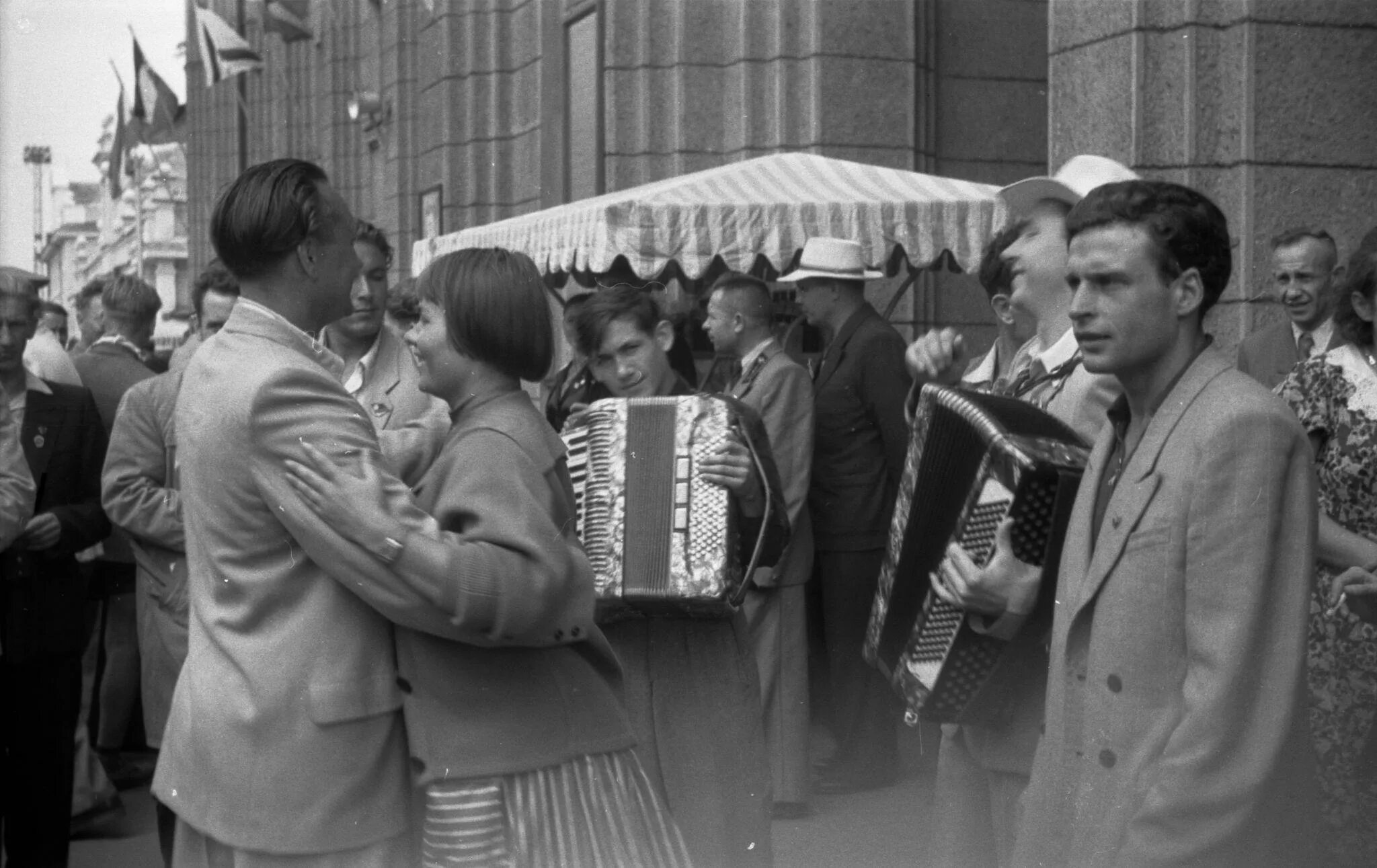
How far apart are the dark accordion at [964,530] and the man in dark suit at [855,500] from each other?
3594 mm

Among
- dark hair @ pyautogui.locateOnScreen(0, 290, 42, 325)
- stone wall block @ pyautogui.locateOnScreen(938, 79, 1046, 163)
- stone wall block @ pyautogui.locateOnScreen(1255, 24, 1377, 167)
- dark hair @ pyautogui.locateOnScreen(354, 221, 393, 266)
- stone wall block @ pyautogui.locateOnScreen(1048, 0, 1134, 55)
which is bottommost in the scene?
dark hair @ pyautogui.locateOnScreen(0, 290, 42, 325)

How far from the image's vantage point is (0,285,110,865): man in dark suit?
540 cm

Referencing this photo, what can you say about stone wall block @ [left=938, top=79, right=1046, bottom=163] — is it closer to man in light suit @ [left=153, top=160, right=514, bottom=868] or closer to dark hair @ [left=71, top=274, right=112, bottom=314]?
dark hair @ [left=71, top=274, right=112, bottom=314]

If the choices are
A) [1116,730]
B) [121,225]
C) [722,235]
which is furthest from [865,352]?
[121,225]

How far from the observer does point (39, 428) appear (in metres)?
5.77

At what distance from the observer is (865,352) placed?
726cm

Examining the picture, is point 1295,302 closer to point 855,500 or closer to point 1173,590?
point 855,500

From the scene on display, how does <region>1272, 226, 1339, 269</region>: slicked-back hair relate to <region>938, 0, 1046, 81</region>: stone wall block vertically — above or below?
below

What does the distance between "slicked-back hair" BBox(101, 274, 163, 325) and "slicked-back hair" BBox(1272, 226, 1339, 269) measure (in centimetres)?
496

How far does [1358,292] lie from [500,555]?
2317 millimetres

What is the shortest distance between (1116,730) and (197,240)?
3381 cm

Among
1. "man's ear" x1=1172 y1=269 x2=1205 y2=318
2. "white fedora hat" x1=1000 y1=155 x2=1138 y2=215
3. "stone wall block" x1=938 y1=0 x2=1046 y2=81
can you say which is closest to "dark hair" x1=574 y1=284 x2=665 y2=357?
"white fedora hat" x1=1000 y1=155 x2=1138 y2=215

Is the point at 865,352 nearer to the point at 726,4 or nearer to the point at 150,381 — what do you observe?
the point at 150,381

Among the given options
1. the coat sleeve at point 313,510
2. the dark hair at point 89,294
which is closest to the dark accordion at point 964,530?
the coat sleeve at point 313,510
